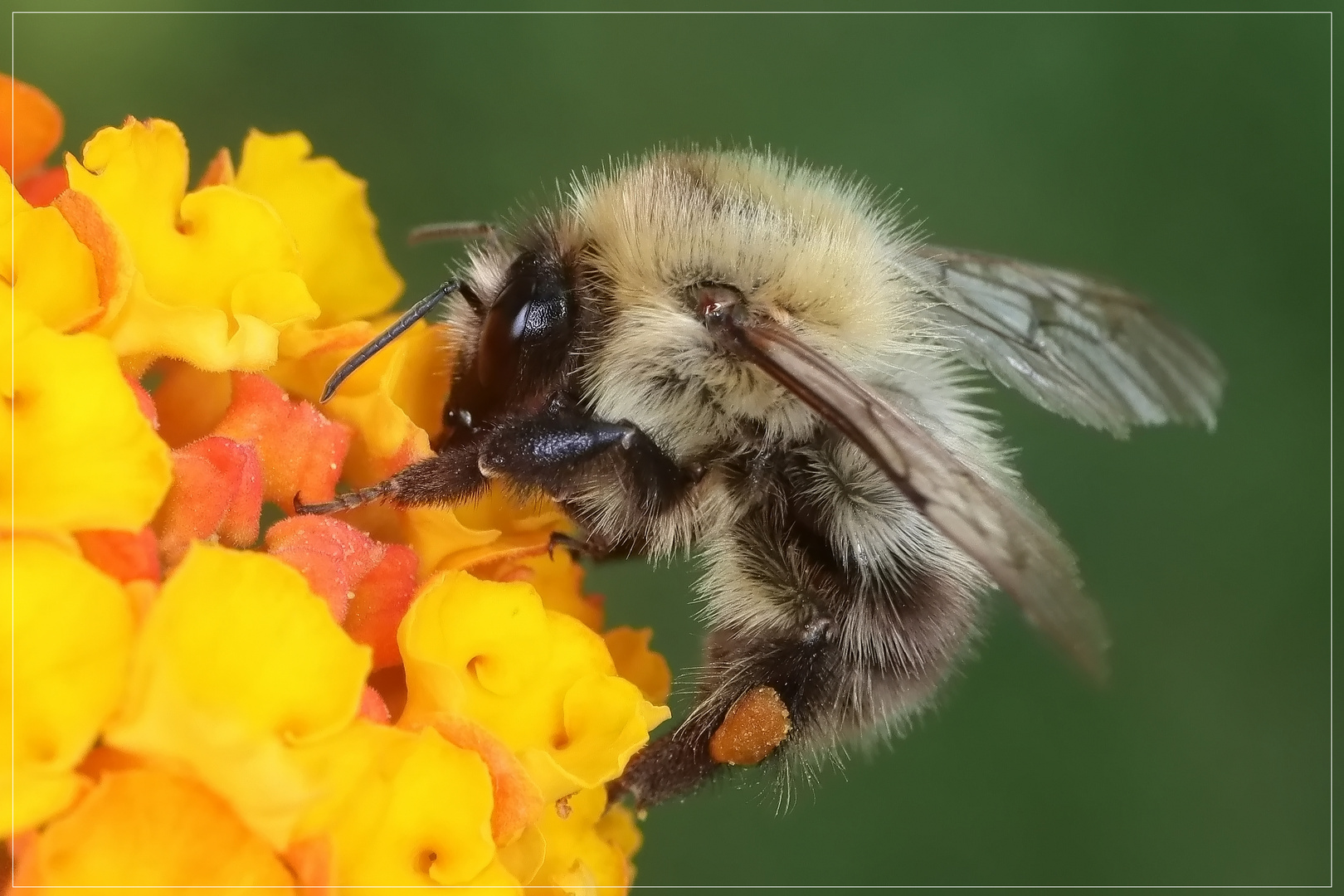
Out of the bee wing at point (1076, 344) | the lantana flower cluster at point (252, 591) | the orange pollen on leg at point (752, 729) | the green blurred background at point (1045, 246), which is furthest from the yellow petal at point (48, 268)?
the green blurred background at point (1045, 246)

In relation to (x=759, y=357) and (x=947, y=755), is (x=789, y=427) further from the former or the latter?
(x=947, y=755)

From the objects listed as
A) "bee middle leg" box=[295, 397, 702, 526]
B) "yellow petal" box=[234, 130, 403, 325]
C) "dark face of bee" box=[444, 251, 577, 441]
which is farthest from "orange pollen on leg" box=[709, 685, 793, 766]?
"yellow petal" box=[234, 130, 403, 325]

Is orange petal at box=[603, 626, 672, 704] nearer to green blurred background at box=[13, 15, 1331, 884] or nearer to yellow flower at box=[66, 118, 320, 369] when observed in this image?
yellow flower at box=[66, 118, 320, 369]

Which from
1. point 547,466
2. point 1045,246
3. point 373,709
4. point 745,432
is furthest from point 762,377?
point 1045,246

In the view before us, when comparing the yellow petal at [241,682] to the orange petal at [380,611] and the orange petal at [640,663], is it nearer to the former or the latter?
the orange petal at [380,611]

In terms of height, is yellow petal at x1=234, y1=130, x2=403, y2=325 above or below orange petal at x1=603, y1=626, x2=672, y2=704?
above

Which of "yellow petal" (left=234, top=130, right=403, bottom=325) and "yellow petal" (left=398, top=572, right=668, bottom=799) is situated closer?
"yellow petal" (left=398, top=572, right=668, bottom=799)

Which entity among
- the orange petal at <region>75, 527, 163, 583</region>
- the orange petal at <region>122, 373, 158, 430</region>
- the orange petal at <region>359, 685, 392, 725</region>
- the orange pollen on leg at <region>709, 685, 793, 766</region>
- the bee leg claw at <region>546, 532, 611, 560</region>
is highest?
the orange petal at <region>122, 373, 158, 430</region>
